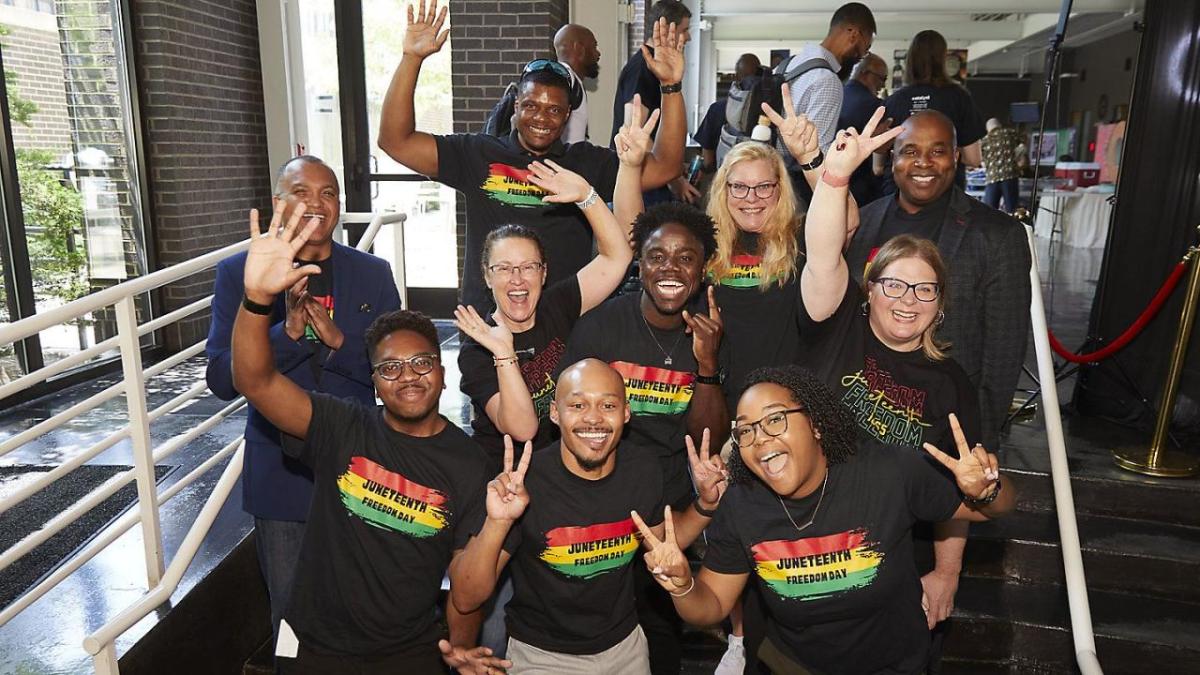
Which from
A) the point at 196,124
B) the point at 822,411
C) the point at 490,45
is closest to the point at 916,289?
the point at 822,411

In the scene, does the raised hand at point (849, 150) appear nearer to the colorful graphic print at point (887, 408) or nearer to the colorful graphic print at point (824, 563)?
the colorful graphic print at point (887, 408)

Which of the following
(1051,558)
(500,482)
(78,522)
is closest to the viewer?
(500,482)

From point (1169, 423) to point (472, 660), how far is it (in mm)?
3728

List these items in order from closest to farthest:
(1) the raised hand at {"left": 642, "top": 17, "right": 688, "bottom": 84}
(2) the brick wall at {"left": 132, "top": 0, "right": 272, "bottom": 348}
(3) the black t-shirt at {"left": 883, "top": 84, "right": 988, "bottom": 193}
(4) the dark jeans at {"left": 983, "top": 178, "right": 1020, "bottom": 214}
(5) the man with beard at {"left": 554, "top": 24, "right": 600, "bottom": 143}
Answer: (1) the raised hand at {"left": 642, "top": 17, "right": 688, "bottom": 84}, (3) the black t-shirt at {"left": 883, "top": 84, "right": 988, "bottom": 193}, (5) the man with beard at {"left": 554, "top": 24, "right": 600, "bottom": 143}, (2) the brick wall at {"left": 132, "top": 0, "right": 272, "bottom": 348}, (4) the dark jeans at {"left": 983, "top": 178, "right": 1020, "bottom": 214}

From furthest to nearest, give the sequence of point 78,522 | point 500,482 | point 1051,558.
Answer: point 1051,558, point 78,522, point 500,482

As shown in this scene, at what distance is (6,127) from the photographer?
523 centimetres

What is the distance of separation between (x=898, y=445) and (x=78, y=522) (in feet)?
10.8

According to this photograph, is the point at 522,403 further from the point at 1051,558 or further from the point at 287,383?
the point at 1051,558

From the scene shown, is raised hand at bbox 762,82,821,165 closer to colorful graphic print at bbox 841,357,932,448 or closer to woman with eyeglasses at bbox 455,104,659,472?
woman with eyeglasses at bbox 455,104,659,472

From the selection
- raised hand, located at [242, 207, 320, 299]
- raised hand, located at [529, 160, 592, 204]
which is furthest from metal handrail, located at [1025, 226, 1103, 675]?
raised hand, located at [242, 207, 320, 299]

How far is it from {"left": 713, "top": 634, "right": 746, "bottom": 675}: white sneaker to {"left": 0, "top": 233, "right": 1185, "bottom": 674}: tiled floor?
76cm

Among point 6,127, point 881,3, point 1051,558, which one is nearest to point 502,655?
point 1051,558

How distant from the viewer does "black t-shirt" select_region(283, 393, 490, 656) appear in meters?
2.33

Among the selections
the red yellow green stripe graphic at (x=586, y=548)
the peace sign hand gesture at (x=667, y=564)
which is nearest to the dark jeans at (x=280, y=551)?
the red yellow green stripe graphic at (x=586, y=548)
